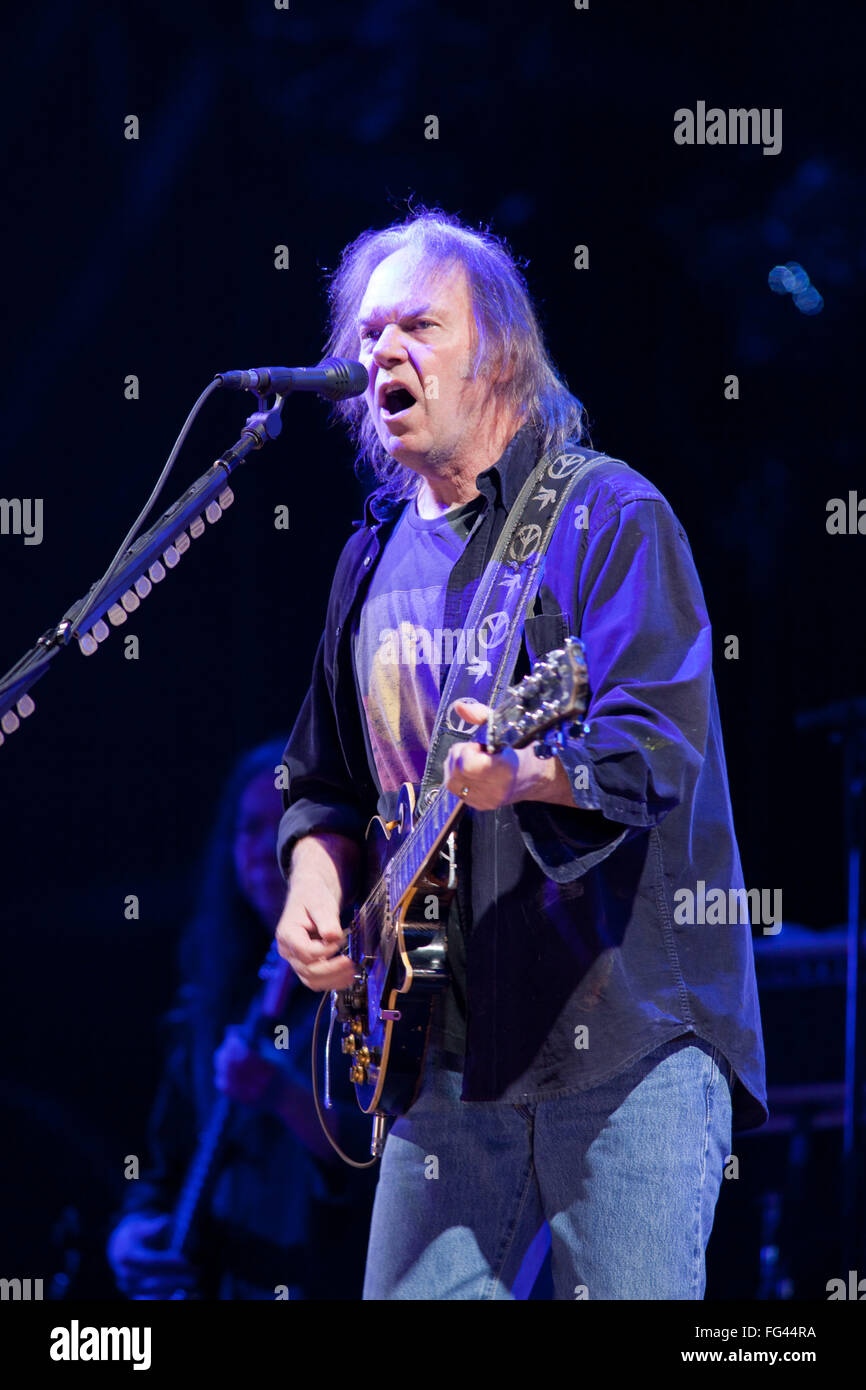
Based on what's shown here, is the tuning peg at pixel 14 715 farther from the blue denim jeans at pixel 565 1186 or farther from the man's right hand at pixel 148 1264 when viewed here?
the man's right hand at pixel 148 1264

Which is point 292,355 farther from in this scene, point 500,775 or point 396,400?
point 500,775

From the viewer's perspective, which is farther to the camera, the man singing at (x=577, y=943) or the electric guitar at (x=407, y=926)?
the man singing at (x=577, y=943)

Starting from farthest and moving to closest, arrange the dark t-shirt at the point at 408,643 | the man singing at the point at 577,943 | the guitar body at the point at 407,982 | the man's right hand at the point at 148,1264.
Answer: the man's right hand at the point at 148,1264
the dark t-shirt at the point at 408,643
the guitar body at the point at 407,982
the man singing at the point at 577,943

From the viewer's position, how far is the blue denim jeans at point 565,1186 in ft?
6.38

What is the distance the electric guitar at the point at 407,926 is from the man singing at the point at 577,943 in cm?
3

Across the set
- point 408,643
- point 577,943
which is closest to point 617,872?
point 577,943

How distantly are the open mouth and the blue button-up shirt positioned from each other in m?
0.46

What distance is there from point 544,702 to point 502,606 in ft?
1.70

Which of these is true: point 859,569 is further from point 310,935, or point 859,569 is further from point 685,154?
point 310,935

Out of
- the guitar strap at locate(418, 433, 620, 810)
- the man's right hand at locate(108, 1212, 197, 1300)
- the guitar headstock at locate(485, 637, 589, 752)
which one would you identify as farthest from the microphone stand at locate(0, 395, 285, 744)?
the man's right hand at locate(108, 1212, 197, 1300)

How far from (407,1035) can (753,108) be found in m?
2.71

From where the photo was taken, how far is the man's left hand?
5.68 ft

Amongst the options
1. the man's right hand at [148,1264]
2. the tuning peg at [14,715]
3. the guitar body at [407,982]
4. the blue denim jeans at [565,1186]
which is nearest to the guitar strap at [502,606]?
the guitar body at [407,982]

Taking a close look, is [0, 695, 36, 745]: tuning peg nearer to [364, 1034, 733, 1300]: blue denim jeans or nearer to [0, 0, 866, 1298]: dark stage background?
[364, 1034, 733, 1300]: blue denim jeans
